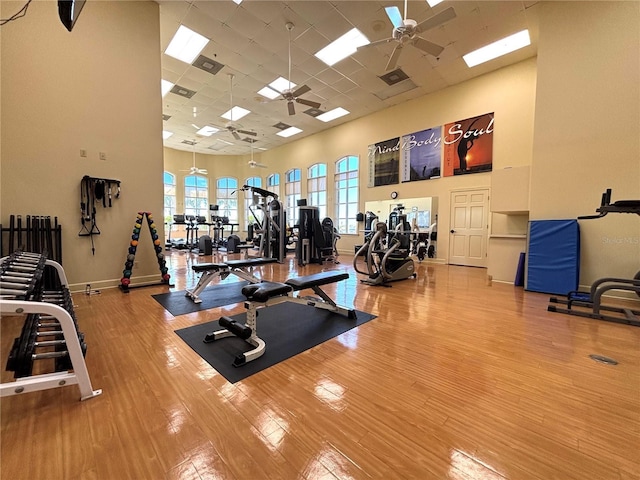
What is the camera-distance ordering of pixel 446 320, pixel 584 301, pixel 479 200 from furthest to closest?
pixel 479 200 < pixel 584 301 < pixel 446 320

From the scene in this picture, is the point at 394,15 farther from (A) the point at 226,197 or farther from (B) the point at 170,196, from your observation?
(B) the point at 170,196

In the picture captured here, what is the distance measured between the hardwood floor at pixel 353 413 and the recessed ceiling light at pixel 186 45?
6099 mm

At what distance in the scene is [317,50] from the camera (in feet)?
19.7

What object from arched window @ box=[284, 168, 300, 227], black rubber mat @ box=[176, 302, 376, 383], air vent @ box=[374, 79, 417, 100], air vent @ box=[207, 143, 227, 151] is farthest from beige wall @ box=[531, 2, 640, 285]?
air vent @ box=[207, 143, 227, 151]

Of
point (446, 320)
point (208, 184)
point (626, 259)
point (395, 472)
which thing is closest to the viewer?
point (395, 472)

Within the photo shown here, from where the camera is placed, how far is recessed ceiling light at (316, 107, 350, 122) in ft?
30.1

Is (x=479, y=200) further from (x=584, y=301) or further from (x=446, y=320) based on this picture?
(x=446, y=320)

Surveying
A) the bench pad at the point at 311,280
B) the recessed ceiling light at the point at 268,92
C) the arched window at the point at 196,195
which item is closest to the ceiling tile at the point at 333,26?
the recessed ceiling light at the point at 268,92

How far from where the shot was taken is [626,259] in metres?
3.90

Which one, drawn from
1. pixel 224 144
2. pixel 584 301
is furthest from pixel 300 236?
pixel 224 144

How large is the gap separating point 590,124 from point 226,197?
14726mm

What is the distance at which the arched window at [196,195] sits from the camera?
1413 cm

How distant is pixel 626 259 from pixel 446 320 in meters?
3.27

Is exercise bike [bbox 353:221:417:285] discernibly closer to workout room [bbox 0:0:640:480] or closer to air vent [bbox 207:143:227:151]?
workout room [bbox 0:0:640:480]
